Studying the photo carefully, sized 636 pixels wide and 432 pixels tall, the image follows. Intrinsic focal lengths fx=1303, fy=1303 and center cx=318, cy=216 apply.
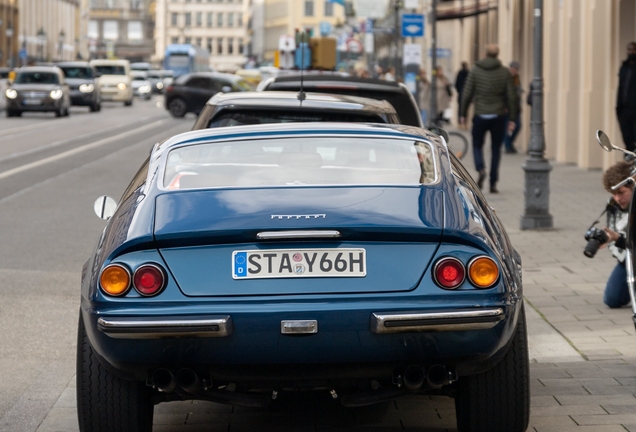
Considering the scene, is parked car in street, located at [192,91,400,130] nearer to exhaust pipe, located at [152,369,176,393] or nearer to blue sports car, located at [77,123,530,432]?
blue sports car, located at [77,123,530,432]

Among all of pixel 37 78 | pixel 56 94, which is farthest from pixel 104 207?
pixel 37 78

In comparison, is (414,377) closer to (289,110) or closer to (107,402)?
(107,402)

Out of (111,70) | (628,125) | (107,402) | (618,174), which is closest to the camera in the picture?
(107,402)

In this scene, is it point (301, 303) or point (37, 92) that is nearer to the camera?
point (301, 303)

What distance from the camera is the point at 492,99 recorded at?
16.4 meters

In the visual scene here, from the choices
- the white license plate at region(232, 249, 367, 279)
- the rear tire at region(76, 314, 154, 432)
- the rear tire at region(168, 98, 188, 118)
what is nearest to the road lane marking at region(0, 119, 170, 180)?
the rear tire at region(168, 98, 188, 118)

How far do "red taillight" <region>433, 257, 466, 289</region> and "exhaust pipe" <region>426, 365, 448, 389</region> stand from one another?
0.30m

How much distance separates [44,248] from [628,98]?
9.75 meters

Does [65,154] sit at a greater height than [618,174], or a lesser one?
lesser

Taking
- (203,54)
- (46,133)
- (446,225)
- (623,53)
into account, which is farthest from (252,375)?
(203,54)

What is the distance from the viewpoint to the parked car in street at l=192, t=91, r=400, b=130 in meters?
8.11

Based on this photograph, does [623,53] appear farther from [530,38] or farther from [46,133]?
[46,133]

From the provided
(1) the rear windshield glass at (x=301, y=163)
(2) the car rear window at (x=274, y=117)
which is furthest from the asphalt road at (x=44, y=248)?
(2) the car rear window at (x=274, y=117)

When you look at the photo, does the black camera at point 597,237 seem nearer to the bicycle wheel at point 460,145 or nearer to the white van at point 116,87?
the bicycle wheel at point 460,145
